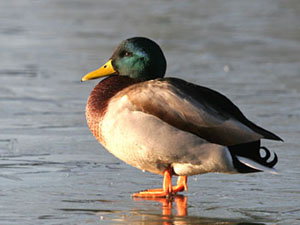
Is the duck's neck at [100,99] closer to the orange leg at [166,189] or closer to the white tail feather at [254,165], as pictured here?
the orange leg at [166,189]

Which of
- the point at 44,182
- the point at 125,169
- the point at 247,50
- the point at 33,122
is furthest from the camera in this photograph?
the point at 247,50

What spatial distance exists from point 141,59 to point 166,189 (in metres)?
0.80

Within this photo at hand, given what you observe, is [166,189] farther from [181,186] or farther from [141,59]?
[141,59]

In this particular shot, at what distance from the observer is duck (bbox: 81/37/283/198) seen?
4.58 meters

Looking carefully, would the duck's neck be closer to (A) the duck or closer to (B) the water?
(A) the duck

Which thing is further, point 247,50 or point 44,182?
point 247,50

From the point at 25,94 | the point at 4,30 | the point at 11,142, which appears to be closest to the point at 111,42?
the point at 4,30

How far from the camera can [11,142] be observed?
Result: 6.02 metres

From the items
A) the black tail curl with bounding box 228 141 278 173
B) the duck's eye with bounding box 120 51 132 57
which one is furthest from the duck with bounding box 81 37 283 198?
the duck's eye with bounding box 120 51 132 57

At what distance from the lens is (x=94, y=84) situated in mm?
8438

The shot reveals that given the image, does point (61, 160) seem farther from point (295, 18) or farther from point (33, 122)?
point (295, 18)

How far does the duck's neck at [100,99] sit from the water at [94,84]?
369 millimetres

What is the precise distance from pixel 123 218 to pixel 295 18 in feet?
28.7

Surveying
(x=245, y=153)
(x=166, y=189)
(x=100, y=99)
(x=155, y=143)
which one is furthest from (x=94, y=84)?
(x=245, y=153)
